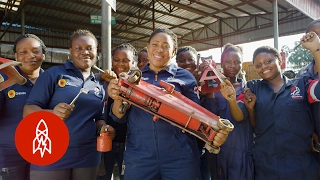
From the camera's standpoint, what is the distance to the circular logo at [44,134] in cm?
141

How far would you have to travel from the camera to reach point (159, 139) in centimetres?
181

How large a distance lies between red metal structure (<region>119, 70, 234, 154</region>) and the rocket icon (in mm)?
537

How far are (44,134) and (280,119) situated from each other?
1.75 metres

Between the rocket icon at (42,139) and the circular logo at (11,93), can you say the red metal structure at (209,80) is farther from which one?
the circular logo at (11,93)

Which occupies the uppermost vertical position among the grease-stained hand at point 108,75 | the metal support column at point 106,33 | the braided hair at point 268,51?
the metal support column at point 106,33

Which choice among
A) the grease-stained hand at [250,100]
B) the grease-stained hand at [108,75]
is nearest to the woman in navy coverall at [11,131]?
the grease-stained hand at [108,75]

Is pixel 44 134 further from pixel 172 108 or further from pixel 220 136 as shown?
pixel 220 136

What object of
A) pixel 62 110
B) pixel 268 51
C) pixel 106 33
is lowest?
pixel 62 110

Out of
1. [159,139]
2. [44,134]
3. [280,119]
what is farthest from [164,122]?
[280,119]

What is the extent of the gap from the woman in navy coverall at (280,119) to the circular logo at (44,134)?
3.88 ft

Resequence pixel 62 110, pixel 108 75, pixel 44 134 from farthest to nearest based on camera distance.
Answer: pixel 108 75 → pixel 62 110 → pixel 44 134

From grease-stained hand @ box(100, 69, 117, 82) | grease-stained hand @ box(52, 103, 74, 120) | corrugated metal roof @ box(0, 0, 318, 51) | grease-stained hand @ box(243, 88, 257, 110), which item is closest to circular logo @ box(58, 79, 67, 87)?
grease-stained hand @ box(52, 103, 74, 120)

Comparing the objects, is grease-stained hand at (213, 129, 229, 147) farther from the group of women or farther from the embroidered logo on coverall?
the embroidered logo on coverall

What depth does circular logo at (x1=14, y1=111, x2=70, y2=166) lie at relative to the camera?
141 cm
